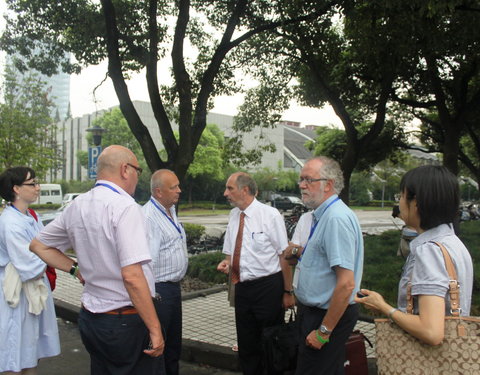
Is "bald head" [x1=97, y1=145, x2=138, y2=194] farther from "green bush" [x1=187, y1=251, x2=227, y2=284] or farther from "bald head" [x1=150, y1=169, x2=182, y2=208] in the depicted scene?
"green bush" [x1=187, y1=251, x2=227, y2=284]

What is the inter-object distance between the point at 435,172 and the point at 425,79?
14.3 metres

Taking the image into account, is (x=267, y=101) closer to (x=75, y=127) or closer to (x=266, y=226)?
(x=266, y=226)

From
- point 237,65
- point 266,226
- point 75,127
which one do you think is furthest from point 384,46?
point 75,127

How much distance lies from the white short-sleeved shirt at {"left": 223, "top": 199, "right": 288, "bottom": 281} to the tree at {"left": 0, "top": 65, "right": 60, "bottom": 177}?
2142 centimetres

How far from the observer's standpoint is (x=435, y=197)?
6.75ft

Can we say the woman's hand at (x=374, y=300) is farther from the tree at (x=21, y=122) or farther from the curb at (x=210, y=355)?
the tree at (x=21, y=122)

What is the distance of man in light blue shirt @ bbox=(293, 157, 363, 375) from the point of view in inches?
104

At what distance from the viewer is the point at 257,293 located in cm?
404

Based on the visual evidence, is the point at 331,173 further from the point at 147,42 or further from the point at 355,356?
the point at 147,42

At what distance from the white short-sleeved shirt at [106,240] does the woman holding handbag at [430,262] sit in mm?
1227

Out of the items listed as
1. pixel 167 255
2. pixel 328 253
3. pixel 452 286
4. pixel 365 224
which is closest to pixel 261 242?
pixel 167 255

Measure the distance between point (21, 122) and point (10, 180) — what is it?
70.3ft

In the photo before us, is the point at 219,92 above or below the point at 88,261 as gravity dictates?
above

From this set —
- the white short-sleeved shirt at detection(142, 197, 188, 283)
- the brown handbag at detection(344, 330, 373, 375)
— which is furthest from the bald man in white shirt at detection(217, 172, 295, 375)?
the brown handbag at detection(344, 330, 373, 375)
